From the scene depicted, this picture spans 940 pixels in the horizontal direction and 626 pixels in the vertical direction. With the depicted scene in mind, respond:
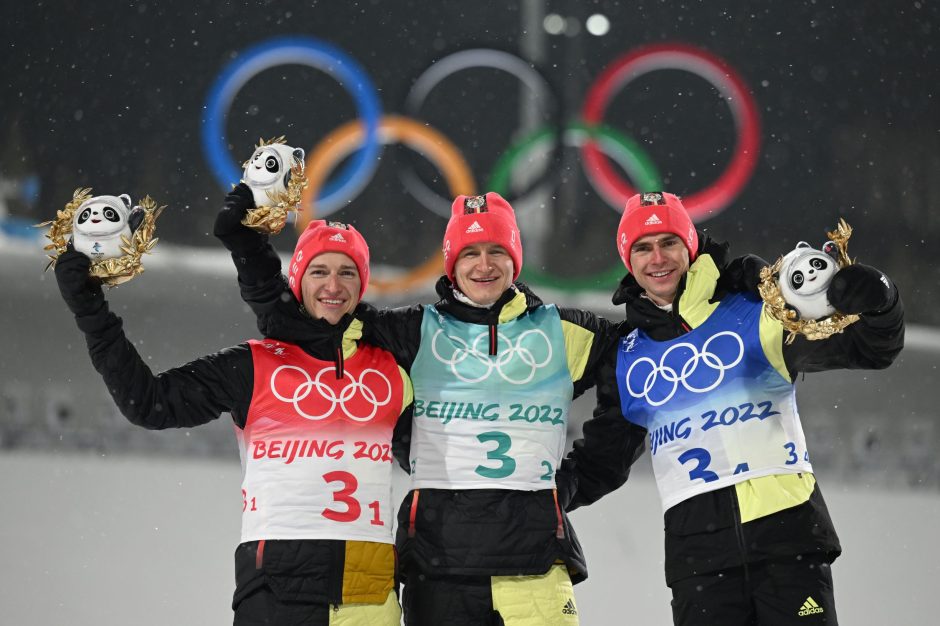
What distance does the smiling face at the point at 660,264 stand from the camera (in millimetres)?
2727

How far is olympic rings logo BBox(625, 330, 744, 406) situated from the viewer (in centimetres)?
261

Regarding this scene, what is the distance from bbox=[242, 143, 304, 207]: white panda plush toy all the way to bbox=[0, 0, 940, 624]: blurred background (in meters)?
2.29

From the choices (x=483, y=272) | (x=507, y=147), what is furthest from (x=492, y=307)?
(x=507, y=147)

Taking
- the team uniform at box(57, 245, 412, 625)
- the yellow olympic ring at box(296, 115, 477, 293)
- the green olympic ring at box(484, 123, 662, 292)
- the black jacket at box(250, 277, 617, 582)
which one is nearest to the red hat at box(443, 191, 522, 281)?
the black jacket at box(250, 277, 617, 582)

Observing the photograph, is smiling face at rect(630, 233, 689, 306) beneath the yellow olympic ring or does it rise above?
beneath

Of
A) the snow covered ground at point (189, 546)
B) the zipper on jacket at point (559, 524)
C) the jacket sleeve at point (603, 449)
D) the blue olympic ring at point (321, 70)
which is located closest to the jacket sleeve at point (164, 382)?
the zipper on jacket at point (559, 524)

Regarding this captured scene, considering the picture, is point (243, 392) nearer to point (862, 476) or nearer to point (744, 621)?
point (744, 621)

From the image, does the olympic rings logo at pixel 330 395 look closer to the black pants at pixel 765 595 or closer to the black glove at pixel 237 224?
the black glove at pixel 237 224

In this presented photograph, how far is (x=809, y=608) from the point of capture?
7.79ft

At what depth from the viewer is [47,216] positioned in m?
6.31

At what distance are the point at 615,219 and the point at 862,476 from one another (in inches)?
98.1

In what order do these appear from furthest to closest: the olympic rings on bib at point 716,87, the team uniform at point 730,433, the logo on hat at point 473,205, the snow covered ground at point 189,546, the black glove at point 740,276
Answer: the olympic rings on bib at point 716,87
the snow covered ground at point 189,546
the logo on hat at point 473,205
the black glove at point 740,276
the team uniform at point 730,433

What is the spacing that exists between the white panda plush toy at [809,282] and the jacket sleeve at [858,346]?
124 millimetres

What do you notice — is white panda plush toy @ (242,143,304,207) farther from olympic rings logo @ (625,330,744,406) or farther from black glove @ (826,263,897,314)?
black glove @ (826,263,897,314)
